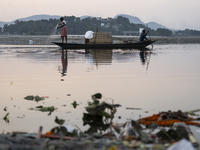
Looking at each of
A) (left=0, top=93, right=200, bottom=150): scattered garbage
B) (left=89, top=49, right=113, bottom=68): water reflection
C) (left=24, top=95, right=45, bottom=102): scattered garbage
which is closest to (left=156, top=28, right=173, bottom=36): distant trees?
(left=89, top=49, right=113, bottom=68): water reflection

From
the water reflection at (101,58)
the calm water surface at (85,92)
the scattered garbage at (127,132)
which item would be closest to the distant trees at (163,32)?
the water reflection at (101,58)

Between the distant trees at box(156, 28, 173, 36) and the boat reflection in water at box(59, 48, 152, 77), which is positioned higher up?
the distant trees at box(156, 28, 173, 36)

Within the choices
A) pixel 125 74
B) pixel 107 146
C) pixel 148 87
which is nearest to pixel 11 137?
pixel 107 146

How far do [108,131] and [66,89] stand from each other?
141 inches

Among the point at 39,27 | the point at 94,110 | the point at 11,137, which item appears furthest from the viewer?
the point at 39,27

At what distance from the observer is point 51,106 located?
22.4 ft

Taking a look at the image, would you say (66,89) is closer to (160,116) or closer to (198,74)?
(160,116)

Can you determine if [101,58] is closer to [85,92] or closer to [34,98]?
[85,92]

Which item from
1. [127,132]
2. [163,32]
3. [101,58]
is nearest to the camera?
[127,132]

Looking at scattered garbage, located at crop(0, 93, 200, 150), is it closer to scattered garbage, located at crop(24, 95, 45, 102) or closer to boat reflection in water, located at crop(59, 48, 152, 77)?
scattered garbage, located at crop(24, 95, 45, 102)

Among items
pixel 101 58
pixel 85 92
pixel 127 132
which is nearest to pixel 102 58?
pixel 101 58

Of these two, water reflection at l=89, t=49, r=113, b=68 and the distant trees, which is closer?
water reflection at l=89, t=49, r=113, b=68

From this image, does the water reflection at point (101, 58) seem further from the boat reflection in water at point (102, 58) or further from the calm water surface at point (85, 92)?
the calm water surface at point (85, 92)

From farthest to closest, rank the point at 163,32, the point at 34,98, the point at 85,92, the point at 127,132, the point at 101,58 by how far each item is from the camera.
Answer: the point at 163,32
the point at 101,58
the point at 85,92
the point at 34,98
the point at 127,132
